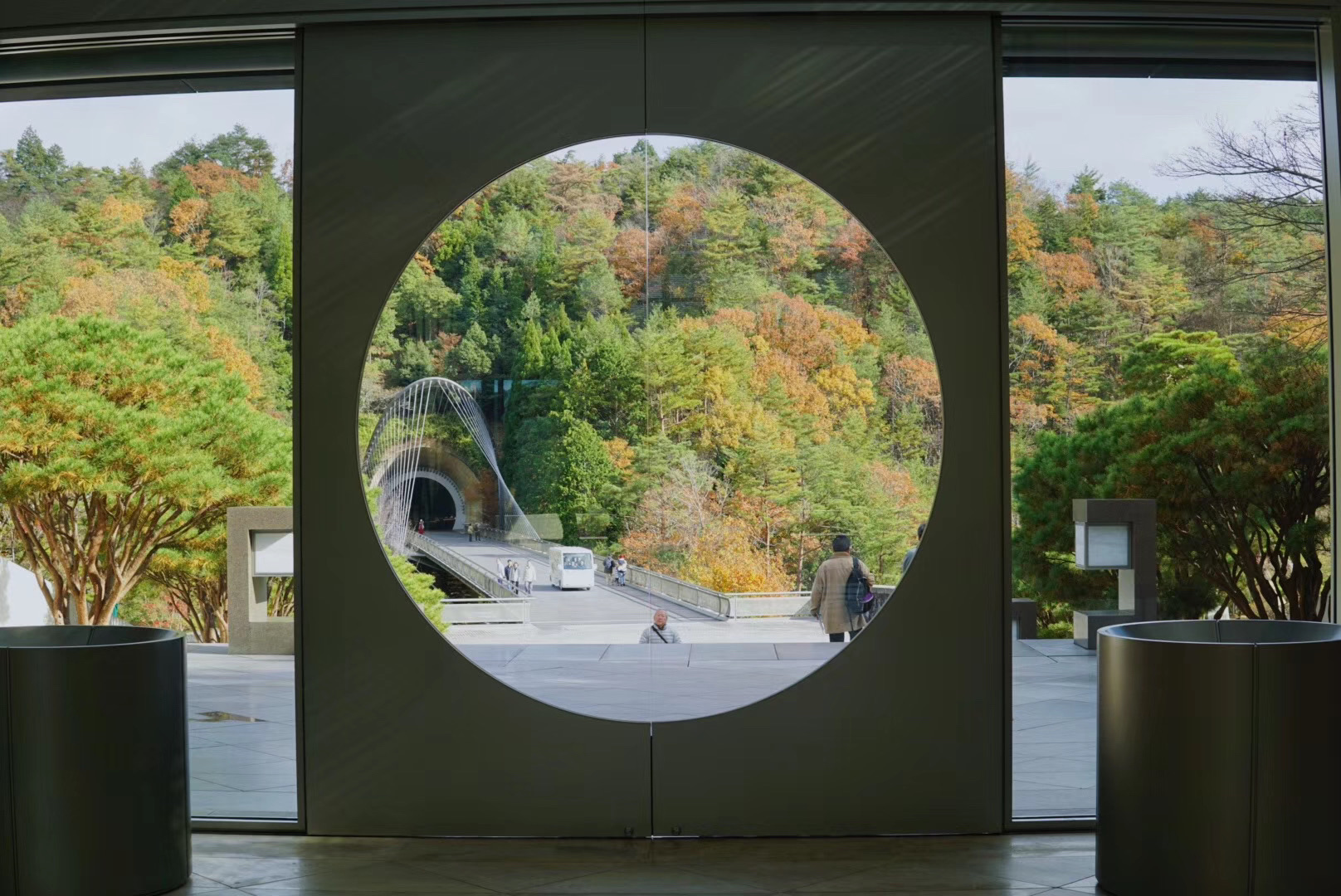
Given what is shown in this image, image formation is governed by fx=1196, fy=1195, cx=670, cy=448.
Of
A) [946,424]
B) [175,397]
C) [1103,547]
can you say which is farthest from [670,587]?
[175,397]

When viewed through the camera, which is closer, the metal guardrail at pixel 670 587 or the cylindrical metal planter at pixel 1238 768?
the cylindrical metal planter at pixel 1238 768

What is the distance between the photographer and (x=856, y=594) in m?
4.23

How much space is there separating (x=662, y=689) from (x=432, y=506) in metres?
1.04

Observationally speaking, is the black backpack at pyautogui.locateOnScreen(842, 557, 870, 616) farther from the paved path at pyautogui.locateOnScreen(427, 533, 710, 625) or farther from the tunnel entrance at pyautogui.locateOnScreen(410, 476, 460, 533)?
the tunnel entrance at pyautogui.locateOnScreen(410, 476, 460, 533)

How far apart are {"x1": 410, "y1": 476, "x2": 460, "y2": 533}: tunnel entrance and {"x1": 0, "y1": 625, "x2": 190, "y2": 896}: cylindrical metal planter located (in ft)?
3.38

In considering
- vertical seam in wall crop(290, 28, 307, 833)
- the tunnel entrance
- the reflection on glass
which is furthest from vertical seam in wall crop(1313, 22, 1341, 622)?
vertical seam in wall crop(290, 28, 307, 833)

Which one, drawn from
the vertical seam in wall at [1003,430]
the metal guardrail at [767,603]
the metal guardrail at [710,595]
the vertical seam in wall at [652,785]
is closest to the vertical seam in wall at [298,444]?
the metal guardrail at [710,595]

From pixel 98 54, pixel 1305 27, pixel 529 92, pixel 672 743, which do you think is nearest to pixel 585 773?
pixel 672 743

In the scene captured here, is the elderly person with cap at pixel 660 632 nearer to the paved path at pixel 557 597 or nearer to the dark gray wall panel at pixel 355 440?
the paved path at pixel 557 597

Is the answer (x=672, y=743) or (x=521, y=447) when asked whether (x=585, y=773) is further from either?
(x=521, y=447)

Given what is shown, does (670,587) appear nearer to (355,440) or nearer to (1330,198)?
(355,440)

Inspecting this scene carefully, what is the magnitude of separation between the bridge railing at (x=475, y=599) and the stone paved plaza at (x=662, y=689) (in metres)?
0.10

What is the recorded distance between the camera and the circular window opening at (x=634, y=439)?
4191mm

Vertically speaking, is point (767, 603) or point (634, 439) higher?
point (634, 439)
